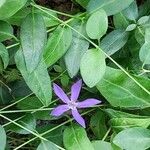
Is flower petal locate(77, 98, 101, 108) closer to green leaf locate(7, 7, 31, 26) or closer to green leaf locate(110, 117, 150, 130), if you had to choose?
green leaf locate(110, 117, 150, 130)

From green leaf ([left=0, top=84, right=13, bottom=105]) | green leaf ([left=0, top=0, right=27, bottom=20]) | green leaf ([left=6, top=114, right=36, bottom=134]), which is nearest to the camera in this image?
green leaf ([left=0, top=0, right=27, bottom=20])

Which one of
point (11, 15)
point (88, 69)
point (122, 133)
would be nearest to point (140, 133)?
point (122, 133)

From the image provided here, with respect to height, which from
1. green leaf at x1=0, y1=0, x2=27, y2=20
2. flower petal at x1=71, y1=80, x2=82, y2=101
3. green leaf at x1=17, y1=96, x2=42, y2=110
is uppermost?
green leaf at x1=0, y1=0, x2=27, y2=20

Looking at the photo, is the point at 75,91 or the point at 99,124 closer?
the point at 75,91

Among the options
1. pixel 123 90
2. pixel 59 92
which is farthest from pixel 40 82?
pixel 123 90

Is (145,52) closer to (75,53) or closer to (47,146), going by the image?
(75,53)

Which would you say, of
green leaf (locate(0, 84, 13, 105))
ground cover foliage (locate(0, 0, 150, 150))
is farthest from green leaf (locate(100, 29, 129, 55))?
green leaf (locate(0, 84, 13, 105))
